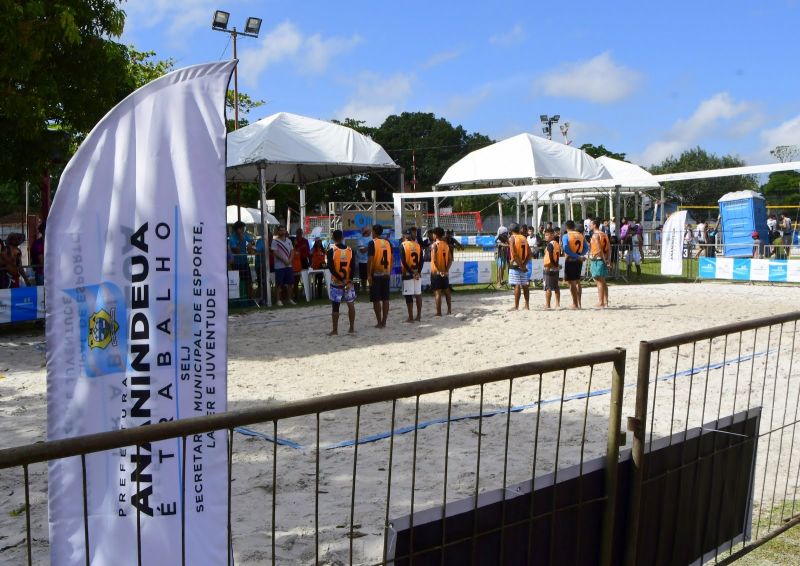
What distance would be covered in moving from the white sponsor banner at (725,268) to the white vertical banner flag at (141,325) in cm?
1959

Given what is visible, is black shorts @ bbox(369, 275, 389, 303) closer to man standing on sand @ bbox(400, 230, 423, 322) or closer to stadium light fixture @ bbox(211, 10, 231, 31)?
man standing on sand @ bbox(400, 230, 423, 322)

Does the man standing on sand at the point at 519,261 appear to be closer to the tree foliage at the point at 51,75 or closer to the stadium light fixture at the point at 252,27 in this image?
the tree foliage at the point at 51,75

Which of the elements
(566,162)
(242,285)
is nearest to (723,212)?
(566,162)

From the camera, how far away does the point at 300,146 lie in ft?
57.1

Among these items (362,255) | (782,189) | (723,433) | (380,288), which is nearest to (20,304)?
(380,288)

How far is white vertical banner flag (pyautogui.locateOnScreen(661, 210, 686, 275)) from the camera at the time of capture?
21.0 metres

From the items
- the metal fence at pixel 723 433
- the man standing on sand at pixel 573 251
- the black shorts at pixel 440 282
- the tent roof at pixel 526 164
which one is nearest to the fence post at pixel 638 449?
the metal fence at pixel 723 433

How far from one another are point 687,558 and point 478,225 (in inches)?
1919

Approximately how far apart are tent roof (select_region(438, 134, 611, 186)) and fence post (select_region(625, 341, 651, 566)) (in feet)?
62.6

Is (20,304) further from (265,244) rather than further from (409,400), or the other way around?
(409,400)

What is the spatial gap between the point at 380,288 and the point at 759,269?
11.6 m

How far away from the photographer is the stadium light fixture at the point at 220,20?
2583cm

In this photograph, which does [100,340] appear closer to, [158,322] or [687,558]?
[158,322]

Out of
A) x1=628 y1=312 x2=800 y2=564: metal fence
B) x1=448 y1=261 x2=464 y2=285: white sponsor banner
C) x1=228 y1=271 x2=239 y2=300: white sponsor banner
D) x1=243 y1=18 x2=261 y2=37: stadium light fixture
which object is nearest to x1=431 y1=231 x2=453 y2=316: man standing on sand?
x1=228 y1=271 x2=239 y2=300: white sponsor banner
